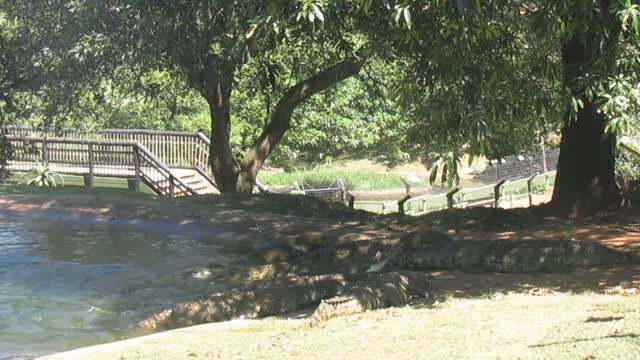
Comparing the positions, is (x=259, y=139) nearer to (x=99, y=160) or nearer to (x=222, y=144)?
(x=222, y=144)

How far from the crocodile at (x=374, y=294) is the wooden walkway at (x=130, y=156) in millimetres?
13710

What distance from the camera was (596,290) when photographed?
7.84 m

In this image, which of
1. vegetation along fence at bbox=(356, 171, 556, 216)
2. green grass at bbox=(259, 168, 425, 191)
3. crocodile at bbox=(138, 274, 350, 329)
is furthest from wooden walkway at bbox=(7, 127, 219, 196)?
crocodile at bbox=(138, 274, 350, 329)

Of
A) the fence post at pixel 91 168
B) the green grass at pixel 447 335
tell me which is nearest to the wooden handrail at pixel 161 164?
the fence post at pixel 91 168

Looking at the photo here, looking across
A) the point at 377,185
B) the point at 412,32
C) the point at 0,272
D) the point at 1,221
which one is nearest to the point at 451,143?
the point at 412,32

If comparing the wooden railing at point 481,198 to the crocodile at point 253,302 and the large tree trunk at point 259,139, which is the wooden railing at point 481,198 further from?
the crocodile at point 253,302

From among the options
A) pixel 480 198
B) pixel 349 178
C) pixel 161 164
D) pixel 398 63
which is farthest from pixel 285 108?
pixel 349 178

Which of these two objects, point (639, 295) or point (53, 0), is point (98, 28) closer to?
point (53, 0)

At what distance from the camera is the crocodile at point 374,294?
7273 millimetres

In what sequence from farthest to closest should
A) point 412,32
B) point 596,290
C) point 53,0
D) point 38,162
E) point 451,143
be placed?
point 38,162 → point 53,0 → point 596,290 → point 412,32 → point 451,143

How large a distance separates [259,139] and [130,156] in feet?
20.3

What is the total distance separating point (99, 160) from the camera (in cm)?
2228

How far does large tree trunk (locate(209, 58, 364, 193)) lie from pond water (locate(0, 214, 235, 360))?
4070 mm

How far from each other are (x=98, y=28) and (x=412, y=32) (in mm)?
6614
